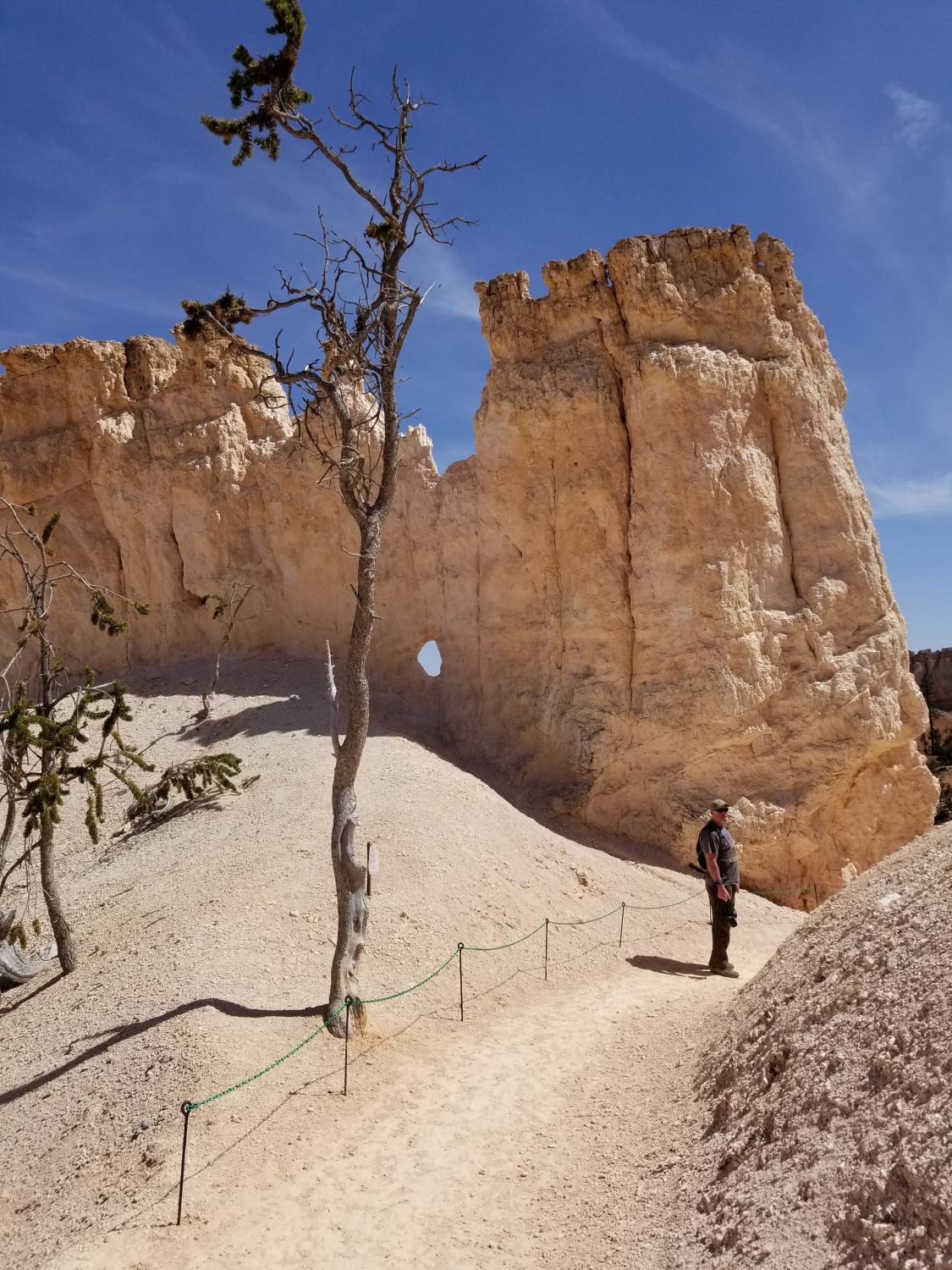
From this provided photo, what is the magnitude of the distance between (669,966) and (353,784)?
4635mm

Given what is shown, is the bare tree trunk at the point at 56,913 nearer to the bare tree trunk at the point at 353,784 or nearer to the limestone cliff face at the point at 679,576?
the bare tree trunk at the point at 353,784

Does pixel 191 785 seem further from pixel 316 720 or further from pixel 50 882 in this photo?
pixel 50 882

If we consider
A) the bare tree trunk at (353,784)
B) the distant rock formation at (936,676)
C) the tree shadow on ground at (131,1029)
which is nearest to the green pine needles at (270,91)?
the bare tree trunk at (353,784)

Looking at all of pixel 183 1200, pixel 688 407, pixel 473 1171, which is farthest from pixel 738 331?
pixel 183 1200

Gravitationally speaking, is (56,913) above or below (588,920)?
above

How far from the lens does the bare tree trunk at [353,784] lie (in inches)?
308

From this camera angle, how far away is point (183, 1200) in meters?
5.50

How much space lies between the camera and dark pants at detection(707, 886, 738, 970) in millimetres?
9555

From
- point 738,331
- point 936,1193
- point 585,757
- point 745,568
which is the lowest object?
point 936,1193

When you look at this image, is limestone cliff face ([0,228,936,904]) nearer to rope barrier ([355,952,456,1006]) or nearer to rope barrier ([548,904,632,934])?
rope barrier ([548,904,632,934])

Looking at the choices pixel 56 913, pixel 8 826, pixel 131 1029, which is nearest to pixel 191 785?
pixel 8 826

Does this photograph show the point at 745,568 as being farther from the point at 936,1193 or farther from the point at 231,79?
the point at 936,1193

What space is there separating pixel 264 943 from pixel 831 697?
934cm

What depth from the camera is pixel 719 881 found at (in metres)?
9.58
